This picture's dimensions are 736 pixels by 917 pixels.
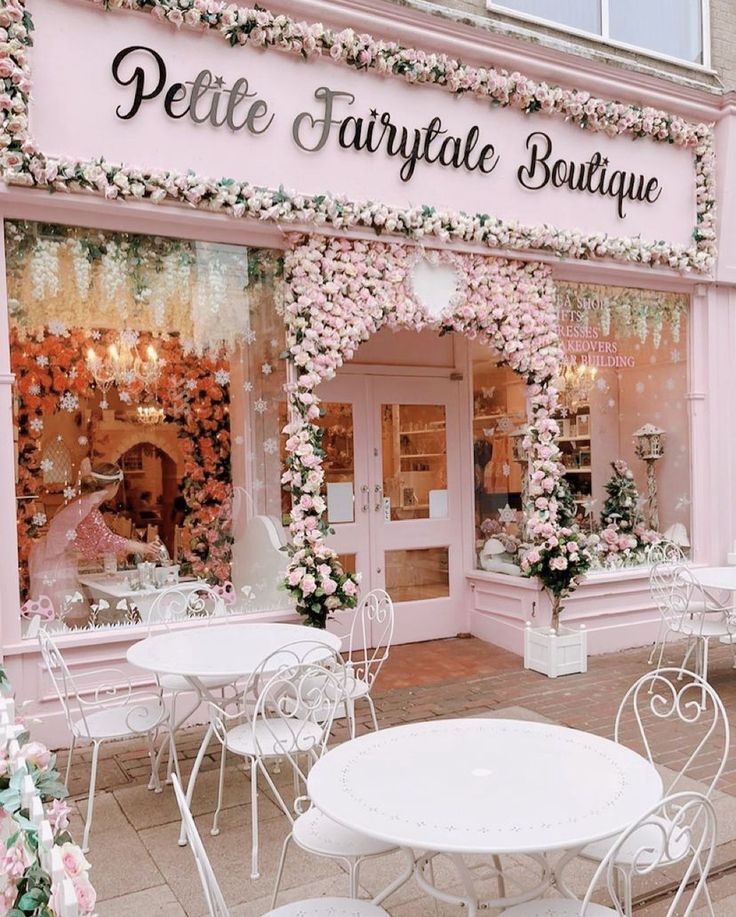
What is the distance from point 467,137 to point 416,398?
7.66ft

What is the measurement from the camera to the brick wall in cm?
594

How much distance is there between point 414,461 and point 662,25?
4.56m

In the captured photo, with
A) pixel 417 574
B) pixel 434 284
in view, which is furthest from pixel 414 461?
pixel 434 284

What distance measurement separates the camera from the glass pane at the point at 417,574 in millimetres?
7180

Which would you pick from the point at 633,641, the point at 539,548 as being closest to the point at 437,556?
the point at 539,548

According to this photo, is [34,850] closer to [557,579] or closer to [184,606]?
[184,606]

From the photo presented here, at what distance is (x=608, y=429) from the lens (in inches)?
286

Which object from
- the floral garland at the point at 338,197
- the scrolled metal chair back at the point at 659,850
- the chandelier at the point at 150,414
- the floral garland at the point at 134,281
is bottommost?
the scrolled metal chair back at the point at 659,850

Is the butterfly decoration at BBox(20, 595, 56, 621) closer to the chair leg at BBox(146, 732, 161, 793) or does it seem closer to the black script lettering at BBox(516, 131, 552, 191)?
the chair leg at BBox(146, 732, 161, 793)

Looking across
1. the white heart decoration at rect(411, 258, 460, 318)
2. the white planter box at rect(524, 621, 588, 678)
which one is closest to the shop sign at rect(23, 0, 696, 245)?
the white heart decoration at rect(411, 258, 460, 318)

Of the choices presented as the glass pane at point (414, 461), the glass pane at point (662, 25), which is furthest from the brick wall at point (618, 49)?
the glass pane at point (414, 461)

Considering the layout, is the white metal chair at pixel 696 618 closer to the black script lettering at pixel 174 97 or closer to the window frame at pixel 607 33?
the window frame at pixel 607 33

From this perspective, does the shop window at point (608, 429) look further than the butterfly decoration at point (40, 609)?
Yes

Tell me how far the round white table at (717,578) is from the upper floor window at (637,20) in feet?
15.0
